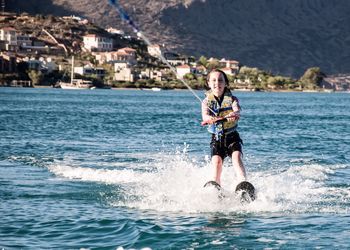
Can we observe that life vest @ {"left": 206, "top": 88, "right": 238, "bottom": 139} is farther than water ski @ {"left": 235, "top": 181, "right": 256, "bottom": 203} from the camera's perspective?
Yes

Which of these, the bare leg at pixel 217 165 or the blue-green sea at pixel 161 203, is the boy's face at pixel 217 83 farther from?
the blue-green sea at pixel 161 203

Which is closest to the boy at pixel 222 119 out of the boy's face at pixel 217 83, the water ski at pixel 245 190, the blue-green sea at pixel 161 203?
the boy's face at pixel 217 83

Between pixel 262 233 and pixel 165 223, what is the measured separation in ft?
5.21

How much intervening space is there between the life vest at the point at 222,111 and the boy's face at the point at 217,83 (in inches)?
3.9

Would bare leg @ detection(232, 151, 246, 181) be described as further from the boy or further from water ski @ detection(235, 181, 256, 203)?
water ski @ detection(235, 181, 256, 203)

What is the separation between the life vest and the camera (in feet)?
49.2

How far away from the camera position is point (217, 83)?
14883 millimetres

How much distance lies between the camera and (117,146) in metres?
31.6

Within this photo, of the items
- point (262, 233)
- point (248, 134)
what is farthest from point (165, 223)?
point (248, 134)

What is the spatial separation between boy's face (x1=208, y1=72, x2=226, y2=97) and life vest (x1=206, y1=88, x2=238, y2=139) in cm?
10

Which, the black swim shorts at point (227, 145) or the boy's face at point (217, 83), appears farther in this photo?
the black swim shorts at point (227, 145)

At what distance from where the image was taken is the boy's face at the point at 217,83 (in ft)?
48.9

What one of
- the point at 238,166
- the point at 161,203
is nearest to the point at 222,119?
the point at 238,166

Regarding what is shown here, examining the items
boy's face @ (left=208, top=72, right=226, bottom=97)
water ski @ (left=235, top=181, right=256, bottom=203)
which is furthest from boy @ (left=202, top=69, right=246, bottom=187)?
water ski @ (left=235, top=181, right=256, bottom=203)
